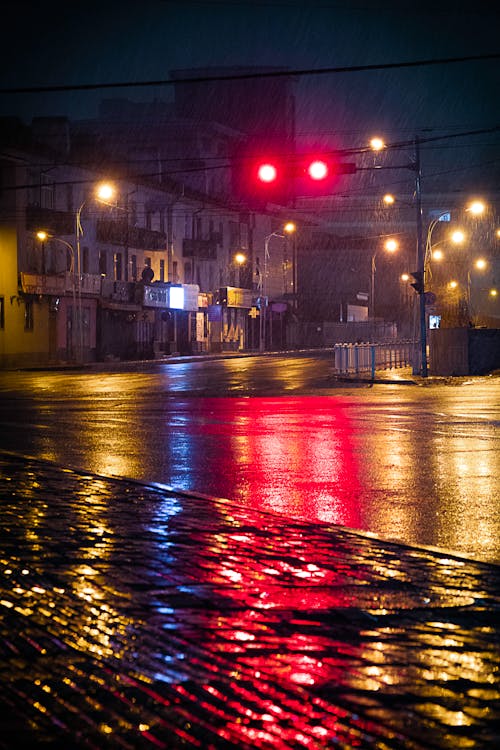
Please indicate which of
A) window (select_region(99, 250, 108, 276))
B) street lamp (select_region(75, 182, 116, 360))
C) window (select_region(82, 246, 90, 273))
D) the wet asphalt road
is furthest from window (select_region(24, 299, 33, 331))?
the wet asphalt road

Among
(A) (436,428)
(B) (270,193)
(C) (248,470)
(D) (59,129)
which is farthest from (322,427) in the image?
(D) (59,129)

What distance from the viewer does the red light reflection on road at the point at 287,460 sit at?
10789 millimetres

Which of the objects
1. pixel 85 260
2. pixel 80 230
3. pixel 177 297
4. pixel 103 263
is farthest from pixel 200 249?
pixel 80 230

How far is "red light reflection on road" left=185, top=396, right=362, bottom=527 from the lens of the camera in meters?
10.8

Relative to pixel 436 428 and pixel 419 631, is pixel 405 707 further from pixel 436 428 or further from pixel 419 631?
pixel 436 428

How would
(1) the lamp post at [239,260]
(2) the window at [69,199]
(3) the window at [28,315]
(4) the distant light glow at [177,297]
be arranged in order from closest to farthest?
1. (3) the window at [28,315]
2. (2) the window at [69,199]
3. (4) the distant light glow at [177,297]
4. (1) the lamp post at [239,260]

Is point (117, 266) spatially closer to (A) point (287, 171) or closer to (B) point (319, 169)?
(A) point (287, 171)

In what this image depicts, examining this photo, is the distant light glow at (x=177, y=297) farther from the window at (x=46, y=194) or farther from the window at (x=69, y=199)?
the window at (x=46, y=194)

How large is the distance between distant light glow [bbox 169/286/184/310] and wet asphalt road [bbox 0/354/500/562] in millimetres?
43489

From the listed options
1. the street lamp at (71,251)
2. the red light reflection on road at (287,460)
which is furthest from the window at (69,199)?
the red light reflection on road at (287,460)

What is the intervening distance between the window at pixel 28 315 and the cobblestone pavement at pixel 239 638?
50.4m

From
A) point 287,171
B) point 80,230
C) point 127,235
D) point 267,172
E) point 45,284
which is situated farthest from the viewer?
point 127,235

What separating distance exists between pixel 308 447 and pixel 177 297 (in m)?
61.0

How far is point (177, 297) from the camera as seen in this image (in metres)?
76.1
